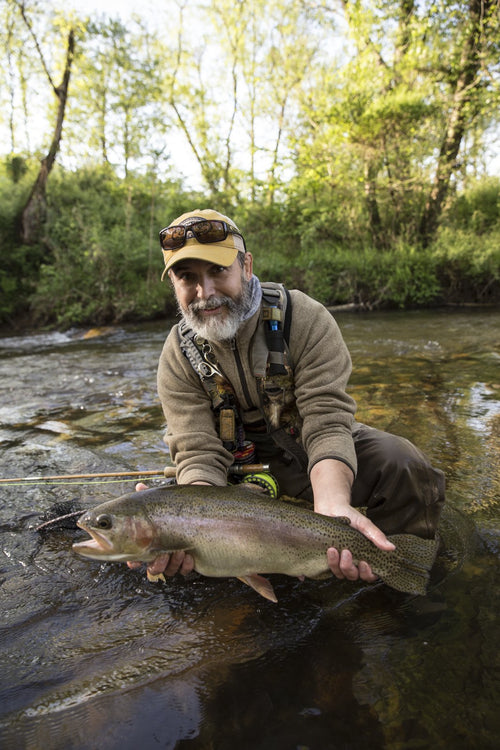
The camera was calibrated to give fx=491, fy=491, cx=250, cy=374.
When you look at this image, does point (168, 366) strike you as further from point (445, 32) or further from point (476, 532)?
point (445, 32)

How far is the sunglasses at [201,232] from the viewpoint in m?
2.77

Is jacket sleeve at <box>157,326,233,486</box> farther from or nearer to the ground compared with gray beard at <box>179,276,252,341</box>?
nearer to the ground

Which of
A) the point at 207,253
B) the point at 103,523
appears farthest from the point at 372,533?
the point at 207,253

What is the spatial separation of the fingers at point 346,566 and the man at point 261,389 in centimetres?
43

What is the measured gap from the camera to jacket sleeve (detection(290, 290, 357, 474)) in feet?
8.79

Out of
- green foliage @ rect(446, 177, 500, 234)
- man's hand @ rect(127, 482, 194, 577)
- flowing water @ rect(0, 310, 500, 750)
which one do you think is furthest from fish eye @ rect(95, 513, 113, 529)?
green foliage @ rect(446, 177, 500, 234)

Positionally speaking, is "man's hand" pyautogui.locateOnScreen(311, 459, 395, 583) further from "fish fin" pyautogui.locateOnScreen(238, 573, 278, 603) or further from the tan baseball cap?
the tan baseball cap

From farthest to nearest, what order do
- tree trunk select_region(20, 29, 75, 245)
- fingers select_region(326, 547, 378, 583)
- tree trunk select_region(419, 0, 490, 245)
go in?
tree trunk select_region(20, 29, 75, 245) < tree trunk select_region(419, 0, 490, 245) < fingers select_region(326, 547, 378, 583)

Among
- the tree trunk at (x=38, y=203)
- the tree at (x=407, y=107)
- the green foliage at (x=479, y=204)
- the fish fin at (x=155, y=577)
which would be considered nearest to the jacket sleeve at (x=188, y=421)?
the fish fin at (x=155, y=577)

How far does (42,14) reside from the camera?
18.3 m

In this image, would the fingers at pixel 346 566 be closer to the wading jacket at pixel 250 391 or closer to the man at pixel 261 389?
the man at pixel 261 389

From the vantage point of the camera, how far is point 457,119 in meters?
16.0

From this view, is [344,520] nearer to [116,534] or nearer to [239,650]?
[239,650]

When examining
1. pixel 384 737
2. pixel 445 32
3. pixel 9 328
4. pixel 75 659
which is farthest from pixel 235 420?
pixel 445 32
